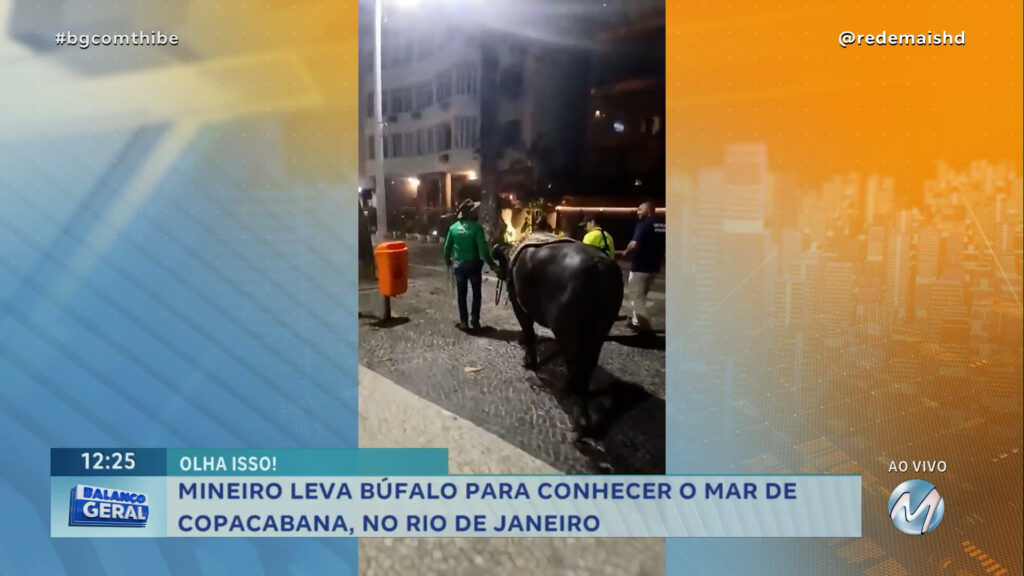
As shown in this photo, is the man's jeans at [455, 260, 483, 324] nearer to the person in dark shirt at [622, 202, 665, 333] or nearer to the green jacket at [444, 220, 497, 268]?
the green jacket at [444, 220, 497, 268]

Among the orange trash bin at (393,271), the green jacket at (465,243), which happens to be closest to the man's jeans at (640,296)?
the green jacket at (465,243)

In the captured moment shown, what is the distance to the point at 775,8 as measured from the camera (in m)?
1.95

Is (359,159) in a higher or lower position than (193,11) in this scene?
lower

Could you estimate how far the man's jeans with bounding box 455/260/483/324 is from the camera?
206cm

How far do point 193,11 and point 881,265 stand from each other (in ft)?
7.60

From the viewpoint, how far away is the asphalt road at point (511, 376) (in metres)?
2.03

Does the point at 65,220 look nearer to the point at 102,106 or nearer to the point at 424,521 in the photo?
the point at 102,106

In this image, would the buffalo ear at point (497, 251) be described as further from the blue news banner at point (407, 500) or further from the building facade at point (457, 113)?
the blue news banner at point (407, 500)

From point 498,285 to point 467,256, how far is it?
0.46 feet

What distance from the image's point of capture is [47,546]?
207cm

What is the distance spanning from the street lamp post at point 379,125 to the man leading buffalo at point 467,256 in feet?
0.70

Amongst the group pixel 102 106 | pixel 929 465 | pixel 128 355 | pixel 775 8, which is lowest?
pixel 929 465

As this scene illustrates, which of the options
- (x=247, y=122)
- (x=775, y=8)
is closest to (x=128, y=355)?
(x=247, y=122)

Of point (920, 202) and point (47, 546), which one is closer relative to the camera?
point (920, 202)
